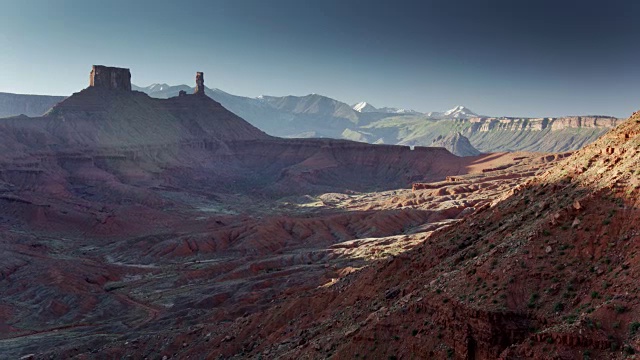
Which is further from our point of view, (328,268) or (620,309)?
(328,268)

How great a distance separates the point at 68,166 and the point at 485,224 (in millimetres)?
168140

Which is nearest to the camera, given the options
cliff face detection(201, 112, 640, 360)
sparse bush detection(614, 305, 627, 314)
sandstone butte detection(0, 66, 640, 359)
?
sparse bush detection(614, 305, 627, 314)

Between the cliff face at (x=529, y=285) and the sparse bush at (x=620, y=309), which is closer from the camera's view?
the sparse bush at (x=620, y=309)

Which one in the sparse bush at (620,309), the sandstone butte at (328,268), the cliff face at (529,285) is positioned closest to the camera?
the sparse bush at (620,309)

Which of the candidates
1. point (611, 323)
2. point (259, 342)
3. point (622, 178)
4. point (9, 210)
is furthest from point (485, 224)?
point (9, 210)

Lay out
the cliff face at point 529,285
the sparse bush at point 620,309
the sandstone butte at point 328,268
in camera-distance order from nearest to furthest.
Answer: the sparse bush at point 620,309 < the cliff face at point 529,285 < the sandstone butte at point 328,268

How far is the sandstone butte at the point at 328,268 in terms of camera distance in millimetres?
24938

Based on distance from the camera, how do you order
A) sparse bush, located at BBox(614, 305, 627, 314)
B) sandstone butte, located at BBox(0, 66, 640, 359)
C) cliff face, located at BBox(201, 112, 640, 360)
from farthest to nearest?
1. sandstone butte, located at BBox(0, 66, 640, 359)
2. cliff face, located at BBox(201, 112, 640, 360)
3. sparse bush, located at BBox(614, 305, 627, 314)

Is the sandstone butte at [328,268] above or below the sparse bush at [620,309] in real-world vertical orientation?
below

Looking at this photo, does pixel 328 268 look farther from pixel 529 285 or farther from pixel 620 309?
pixel 620 309

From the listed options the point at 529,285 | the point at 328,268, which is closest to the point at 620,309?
the point at 529,285

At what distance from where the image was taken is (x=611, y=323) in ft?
71.5

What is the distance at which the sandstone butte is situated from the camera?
24.9 meters

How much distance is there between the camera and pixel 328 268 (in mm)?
78438
